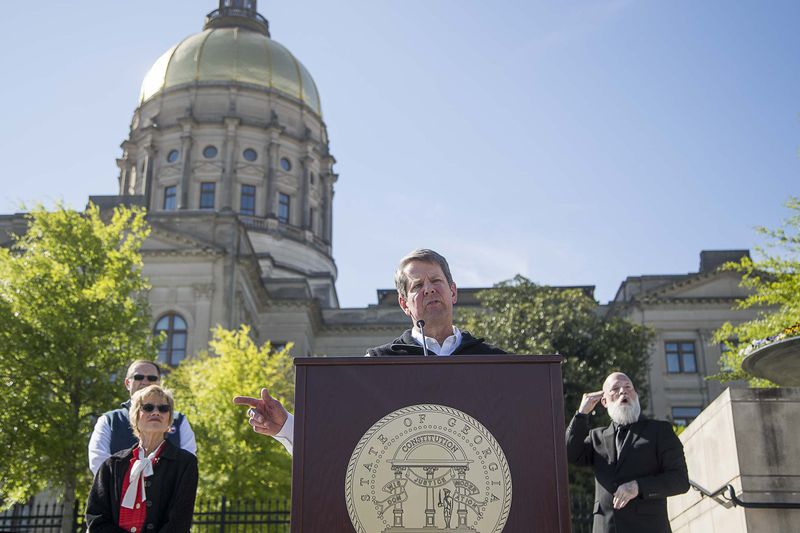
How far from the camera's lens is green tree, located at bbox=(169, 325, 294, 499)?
79.2 feet

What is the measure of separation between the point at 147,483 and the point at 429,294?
2.34 metres

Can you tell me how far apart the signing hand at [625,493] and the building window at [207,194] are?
56.3 meters

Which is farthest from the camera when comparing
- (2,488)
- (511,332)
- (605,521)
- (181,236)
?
(181,236)

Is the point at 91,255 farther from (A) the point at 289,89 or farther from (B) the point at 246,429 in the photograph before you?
(A) the point at 289,89

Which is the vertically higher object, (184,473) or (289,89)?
(289,89)

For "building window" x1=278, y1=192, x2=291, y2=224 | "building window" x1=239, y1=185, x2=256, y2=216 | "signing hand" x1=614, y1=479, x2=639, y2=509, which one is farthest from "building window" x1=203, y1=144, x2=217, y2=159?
"signing hand" x1=614, y1=479, x2=639, y2=509

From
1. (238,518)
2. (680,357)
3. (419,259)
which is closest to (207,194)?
(680,357)

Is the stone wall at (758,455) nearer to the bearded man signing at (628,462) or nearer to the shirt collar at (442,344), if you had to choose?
the bearded man signing at (628,462)

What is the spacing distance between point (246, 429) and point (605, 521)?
21.0m

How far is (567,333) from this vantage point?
115ft

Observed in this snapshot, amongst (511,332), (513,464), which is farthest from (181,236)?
(513,464)

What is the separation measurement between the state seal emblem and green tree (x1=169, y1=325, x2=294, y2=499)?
65.1ft

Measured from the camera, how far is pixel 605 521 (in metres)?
6.00

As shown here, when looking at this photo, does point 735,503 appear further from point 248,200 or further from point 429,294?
point 248,200
